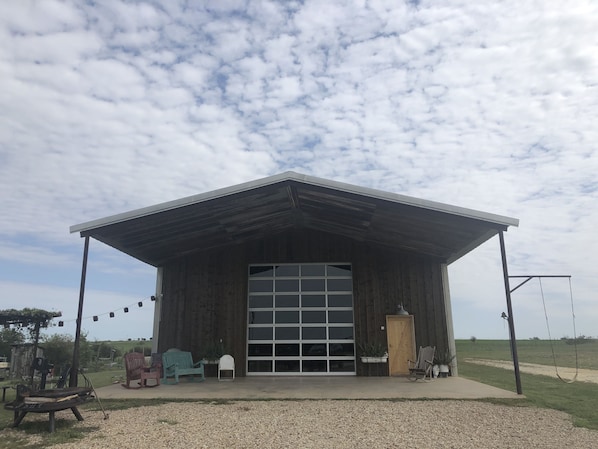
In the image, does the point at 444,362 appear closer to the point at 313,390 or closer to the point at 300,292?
the point at 300,292

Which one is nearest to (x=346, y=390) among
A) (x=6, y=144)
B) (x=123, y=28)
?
(x=123, y=28)

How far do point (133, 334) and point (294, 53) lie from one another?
11932 millimetres

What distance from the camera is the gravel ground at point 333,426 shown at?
14.9ft

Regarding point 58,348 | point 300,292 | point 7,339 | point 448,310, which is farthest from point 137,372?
point 7,339

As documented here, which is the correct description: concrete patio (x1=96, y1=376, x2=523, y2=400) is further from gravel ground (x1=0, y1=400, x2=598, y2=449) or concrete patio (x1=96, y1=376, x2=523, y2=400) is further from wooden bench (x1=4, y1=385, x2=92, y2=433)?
wooden bench (x1=4, y1=385, x2=92, y2=433)

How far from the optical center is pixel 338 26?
7.73 metres

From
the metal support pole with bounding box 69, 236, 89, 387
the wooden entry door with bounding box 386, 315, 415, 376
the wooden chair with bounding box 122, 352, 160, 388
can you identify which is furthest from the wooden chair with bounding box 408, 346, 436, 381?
the metal support pole with bounding box 69, 236, 89, 387

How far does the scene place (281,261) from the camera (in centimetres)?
1227

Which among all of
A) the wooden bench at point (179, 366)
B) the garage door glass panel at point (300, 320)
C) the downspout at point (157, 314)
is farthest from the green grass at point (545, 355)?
the downspout at point (157, 314)

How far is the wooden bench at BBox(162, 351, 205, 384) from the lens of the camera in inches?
394

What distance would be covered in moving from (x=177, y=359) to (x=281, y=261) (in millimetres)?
3698

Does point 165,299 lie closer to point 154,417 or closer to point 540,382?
point 154,417

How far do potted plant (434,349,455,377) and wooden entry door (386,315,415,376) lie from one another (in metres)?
0.62

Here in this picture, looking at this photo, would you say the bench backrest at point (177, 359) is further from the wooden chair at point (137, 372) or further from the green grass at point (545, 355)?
the green grass at point (545, 355)
